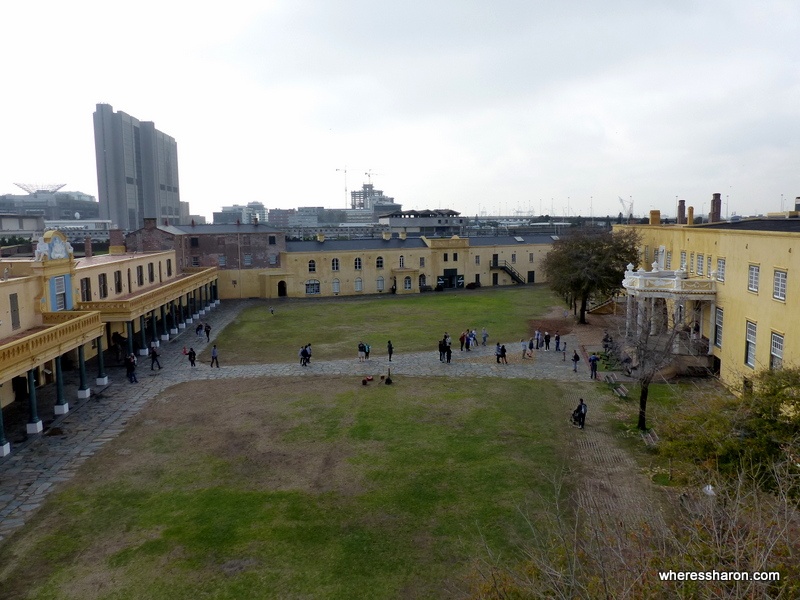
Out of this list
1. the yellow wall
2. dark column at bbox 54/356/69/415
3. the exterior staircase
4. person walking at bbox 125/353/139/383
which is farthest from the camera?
the exterior staircase

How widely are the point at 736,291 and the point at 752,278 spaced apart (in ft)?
5.99

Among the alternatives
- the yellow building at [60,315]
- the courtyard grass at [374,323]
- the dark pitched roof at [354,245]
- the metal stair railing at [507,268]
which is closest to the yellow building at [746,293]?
Answer: the courtyard grass at [374,323]

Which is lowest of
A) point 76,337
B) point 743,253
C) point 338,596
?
point 338,596

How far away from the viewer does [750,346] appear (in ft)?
89.0

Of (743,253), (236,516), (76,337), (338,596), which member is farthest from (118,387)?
(743,253)

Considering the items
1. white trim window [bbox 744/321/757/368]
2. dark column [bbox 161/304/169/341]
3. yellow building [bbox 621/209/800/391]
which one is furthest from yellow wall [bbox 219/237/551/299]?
white trim window [bbox 744/321/757/368]

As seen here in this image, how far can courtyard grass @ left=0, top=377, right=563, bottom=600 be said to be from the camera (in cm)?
1421

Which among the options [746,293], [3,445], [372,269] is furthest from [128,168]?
[746,293]

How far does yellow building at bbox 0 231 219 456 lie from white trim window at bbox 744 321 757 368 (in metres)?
30.3

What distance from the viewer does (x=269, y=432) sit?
2408 centimetres

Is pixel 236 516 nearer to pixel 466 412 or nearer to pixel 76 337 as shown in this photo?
pixel 466 412

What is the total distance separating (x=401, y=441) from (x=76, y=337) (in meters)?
16.0

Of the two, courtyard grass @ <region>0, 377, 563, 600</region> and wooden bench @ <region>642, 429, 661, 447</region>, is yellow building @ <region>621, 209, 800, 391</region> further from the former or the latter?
courtyard grass @ <region>0, 377, 563, 600</region>

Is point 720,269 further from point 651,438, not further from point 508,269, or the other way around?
point 508,269
